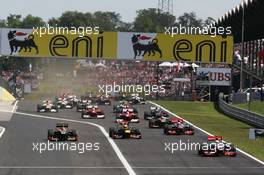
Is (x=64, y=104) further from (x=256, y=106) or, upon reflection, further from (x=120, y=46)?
(x=256, y=106)

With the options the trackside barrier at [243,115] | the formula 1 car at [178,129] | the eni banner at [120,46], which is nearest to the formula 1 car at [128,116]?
the eni banner at [120,46]

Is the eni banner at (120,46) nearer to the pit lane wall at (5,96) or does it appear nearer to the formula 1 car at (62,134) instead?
the pit lane wall at (5,96)

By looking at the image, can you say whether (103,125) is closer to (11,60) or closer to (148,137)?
(148,137)

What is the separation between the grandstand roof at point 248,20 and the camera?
56.9 m

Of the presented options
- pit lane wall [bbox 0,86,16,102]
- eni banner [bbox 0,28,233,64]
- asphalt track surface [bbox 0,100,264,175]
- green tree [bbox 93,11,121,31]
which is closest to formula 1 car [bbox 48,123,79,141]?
asphalt track surface [bbox 0,100,264,175]

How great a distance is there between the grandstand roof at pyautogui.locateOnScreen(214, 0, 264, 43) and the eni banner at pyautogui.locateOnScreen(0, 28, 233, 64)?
4.46 meters

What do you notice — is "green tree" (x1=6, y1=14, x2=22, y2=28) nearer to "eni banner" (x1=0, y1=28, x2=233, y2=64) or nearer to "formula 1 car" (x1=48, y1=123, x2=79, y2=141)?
"eni banner" (x1=0, y1=28, x2=233, y2=64)

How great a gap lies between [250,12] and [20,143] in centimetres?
2796

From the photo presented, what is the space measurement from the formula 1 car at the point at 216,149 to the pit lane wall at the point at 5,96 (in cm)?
3782

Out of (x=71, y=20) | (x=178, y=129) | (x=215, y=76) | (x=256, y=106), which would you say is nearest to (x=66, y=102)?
(x=256, y=106)

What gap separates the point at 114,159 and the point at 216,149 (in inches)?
152

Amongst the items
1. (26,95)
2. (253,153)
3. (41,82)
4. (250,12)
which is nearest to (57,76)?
(41,82)

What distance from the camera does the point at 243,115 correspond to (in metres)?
51.3

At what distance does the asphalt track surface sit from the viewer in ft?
84.3
